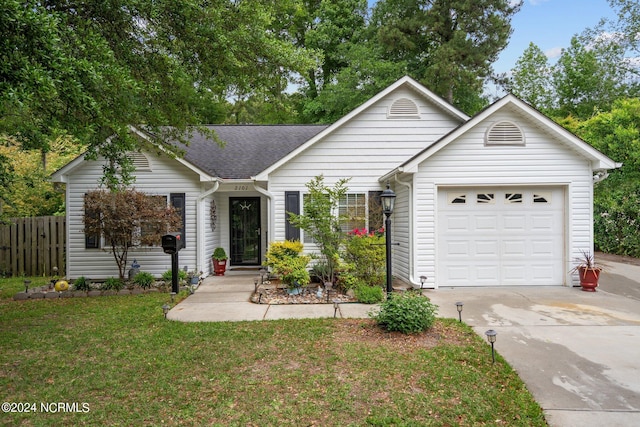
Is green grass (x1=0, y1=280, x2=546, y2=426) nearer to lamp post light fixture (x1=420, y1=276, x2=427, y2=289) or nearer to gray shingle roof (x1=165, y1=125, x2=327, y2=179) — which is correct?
lamp post light fixture (x1=420, y1=276, x2=427, y2=289)

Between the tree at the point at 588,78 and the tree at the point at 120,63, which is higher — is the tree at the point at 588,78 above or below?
above

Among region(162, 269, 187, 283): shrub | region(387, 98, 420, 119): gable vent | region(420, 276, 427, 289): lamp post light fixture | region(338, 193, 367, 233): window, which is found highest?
region(387, 98, 420, 119): gable vent

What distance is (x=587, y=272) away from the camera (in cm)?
779

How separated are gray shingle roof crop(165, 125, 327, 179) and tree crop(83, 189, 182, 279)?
1.58 m

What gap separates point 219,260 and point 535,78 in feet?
96.8

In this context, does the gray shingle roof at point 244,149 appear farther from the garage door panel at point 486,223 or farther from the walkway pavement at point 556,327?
the garage door panel at point 486,223

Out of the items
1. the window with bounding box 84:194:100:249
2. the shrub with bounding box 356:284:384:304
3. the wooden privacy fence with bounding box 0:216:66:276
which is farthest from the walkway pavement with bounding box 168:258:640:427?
the wooden privacy fence with bounding box 0:216:66:276

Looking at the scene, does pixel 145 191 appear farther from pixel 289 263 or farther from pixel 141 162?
pixel 289 263

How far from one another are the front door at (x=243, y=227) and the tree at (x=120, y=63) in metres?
3.32

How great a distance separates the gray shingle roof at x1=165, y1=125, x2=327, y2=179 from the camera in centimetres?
1066

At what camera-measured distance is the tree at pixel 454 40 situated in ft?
64.5

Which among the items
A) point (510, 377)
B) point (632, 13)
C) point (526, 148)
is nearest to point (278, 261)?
point (510, 377)

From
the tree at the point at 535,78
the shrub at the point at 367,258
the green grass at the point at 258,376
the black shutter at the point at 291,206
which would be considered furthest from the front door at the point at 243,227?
the tree at the point at 535,78

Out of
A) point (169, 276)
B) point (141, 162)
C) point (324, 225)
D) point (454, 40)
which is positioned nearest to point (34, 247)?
point (141, 162)
